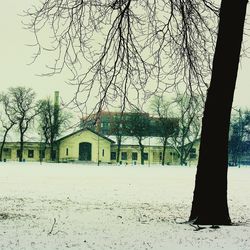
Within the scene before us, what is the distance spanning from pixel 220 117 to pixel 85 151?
271 ft

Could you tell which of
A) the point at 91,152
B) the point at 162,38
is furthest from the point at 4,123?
the point at 162,38

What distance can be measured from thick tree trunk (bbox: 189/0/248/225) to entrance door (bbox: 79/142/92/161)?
82.2 m

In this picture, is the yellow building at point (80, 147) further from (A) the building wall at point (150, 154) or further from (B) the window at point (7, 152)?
(B) the window at point (7, 152)

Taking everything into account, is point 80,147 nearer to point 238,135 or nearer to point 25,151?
point 25,151

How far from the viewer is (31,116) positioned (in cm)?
8681

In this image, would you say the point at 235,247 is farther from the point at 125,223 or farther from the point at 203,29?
the point at 203,29

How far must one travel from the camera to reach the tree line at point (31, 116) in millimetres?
84562

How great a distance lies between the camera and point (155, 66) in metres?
14.7

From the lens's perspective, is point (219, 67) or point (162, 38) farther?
point (162, 38)

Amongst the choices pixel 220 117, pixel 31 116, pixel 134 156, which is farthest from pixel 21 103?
pixel 220 117

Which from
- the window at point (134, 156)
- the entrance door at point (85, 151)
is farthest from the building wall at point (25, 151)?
the window at point (134, 156)

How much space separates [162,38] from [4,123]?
3015 inches

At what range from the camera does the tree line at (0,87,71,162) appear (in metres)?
84.6

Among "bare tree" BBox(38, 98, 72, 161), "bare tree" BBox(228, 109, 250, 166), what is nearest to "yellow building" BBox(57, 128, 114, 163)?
"bare tree" BBox(38, 98, 72, 161)
